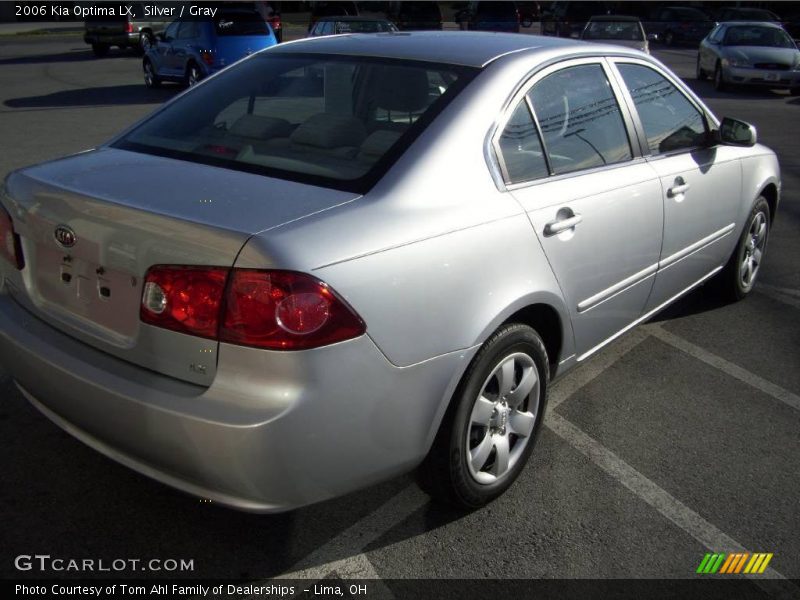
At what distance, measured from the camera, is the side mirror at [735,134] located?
450cm

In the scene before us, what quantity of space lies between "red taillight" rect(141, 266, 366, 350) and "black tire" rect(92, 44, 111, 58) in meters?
27.9

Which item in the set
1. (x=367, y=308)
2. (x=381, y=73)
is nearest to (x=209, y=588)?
(x=367, y=308)

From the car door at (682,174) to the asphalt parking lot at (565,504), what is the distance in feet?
1.81

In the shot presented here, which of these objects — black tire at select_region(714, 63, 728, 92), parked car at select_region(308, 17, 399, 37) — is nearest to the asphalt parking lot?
parked car at select_region(308, 17, 399, 37)

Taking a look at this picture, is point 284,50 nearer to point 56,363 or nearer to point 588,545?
point 56,363

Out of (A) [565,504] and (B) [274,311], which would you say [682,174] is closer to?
(A) [565,504]

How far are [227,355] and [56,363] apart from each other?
2.23ft

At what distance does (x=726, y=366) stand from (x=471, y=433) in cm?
215

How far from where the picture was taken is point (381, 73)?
331 centimetres

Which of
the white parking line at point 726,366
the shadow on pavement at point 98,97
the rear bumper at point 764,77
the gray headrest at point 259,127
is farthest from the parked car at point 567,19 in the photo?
the gray headrest at point 259,127

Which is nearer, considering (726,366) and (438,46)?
(438,46)

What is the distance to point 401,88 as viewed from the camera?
322cm

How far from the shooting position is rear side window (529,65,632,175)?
3.36 metres

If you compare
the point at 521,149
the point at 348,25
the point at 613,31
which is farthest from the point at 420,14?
the point at 521,149
